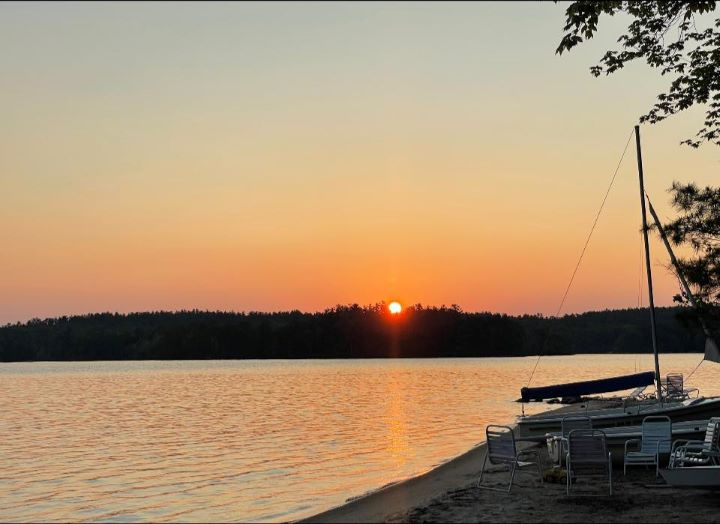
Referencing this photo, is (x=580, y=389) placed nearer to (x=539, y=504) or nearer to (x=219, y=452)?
(x=219, y=452)

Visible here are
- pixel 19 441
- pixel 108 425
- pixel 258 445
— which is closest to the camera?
pixel 258 445

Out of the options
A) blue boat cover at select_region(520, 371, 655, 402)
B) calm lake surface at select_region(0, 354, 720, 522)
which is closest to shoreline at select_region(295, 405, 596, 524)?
calm lake surface at select_region(0, 354, 720, 522)

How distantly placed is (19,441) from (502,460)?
26493 millimetres

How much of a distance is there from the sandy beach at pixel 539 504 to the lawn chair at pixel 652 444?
281 mm

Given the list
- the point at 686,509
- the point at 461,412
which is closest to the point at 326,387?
the point at 461,412

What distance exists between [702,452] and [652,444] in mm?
1891

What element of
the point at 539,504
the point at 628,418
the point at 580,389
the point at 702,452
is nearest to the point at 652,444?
the point at 702,452

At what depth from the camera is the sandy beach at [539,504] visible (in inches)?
500

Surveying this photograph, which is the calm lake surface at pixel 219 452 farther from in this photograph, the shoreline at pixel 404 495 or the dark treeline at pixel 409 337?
the dark treeline at pixel 409 337

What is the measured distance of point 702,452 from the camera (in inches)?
569

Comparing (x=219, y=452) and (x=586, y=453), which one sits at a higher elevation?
(x=586, y=453)

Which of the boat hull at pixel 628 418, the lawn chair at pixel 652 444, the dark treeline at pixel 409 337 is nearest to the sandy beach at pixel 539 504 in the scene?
the lawn chair at pixel 652 444

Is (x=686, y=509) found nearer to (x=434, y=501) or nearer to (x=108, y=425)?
(x=434, y=501)

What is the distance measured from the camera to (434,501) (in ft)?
49.1
